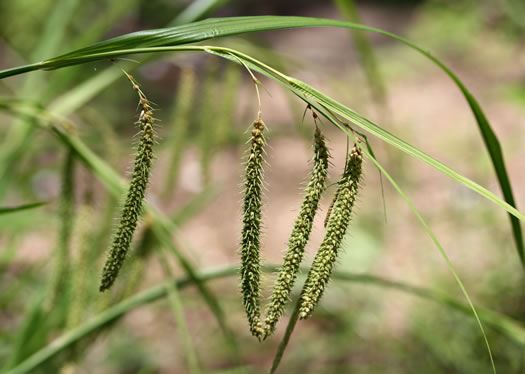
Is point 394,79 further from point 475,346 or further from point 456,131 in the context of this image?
point 475,346

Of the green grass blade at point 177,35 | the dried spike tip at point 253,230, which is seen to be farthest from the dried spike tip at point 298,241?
the green grass blade at point 177,35

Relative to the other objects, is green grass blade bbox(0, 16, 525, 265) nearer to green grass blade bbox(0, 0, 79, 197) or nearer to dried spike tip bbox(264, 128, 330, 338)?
dried spike tip bbox(264, 128, 330, 338)

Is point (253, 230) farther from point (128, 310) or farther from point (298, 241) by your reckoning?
point (128, 310)

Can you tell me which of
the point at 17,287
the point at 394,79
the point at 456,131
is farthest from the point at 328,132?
the point at 17,287

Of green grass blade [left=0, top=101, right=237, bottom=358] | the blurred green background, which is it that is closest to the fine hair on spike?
the blurred green background

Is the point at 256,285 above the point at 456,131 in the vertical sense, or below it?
below

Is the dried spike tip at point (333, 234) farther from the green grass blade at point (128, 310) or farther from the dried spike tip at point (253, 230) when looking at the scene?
the green grass blade at point (128, 310)

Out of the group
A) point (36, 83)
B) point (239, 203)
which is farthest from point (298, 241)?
point (36, 83)
